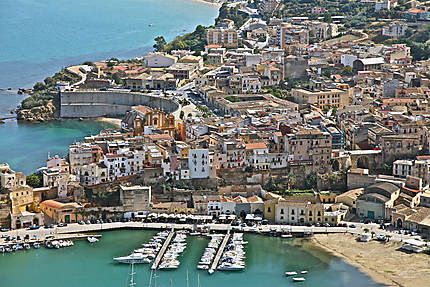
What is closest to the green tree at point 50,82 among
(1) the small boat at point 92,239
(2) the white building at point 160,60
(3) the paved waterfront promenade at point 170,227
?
(2) the white building at point 160,60

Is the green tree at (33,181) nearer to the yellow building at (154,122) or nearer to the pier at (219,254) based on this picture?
the yellow building at (154,122)

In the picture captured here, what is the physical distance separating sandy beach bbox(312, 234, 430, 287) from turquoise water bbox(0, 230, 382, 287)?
0.42m

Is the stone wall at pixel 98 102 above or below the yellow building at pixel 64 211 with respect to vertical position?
above

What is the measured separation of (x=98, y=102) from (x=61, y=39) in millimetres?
32647

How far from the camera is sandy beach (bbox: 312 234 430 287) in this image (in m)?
25.6

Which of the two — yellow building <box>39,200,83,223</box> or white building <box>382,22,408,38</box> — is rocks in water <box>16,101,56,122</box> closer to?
yellow building <box>39,200,83,223</box>

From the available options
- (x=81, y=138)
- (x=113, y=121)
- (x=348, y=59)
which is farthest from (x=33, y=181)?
(x=348, y=59)

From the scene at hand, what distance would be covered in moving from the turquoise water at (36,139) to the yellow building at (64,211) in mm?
5121

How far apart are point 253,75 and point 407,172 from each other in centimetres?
1511

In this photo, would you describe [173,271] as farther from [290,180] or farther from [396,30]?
[396,30]

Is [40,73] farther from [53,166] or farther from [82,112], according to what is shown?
[53,166]

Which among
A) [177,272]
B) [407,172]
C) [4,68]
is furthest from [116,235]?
[4,68]

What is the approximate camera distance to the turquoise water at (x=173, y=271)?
84.3ft

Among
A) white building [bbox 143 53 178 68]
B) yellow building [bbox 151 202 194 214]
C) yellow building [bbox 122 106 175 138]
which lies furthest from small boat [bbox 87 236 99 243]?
white building [bbox 143 53 178 68]
